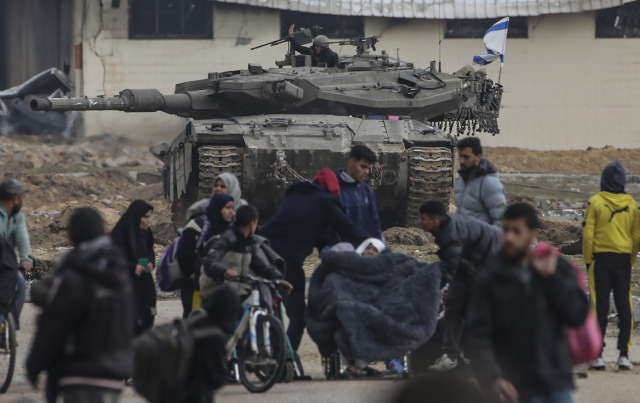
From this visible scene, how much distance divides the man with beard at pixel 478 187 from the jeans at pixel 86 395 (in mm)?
3252

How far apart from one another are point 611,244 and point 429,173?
536cm

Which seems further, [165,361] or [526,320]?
[165,361]

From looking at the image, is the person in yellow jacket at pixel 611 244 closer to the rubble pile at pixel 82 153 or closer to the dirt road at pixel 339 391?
the dirt road at pixel 339 391

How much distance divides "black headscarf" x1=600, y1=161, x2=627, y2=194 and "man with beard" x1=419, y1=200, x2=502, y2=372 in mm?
1383

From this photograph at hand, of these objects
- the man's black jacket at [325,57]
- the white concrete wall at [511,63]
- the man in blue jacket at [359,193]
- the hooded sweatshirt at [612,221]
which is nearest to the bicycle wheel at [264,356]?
the man in blue jacket at [359,193]

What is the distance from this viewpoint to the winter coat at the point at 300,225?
6.66 meters

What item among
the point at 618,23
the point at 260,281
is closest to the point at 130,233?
the point at 260,281

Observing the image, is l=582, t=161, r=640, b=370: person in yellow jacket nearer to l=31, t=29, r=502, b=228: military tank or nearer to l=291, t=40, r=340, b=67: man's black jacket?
l=31, t=29, r=502, b=228: military tank

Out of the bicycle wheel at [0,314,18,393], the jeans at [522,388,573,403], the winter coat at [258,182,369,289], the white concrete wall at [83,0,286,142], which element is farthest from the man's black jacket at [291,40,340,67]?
the jeans at [522,388,573,403]

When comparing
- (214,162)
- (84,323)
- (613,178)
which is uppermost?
(613,178)

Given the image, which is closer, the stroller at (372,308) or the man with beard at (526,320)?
the man with beard at (526,320)

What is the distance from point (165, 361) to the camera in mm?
4086

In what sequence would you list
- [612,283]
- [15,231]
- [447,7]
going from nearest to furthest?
[15,231], [612,283], [447,7]

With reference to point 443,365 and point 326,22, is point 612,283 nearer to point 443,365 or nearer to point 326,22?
point 443,365
